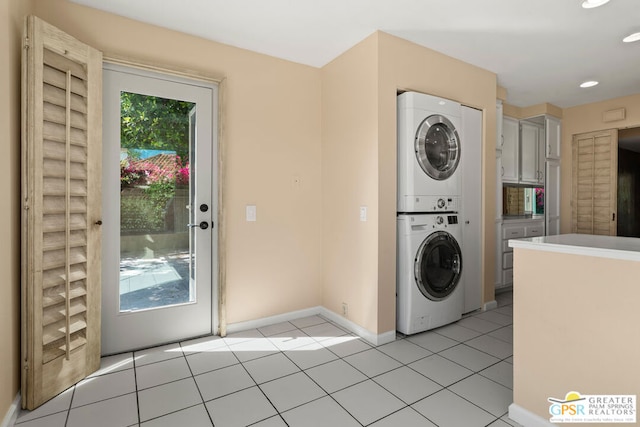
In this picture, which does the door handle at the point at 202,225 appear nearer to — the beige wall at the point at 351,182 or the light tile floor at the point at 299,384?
the light tile floor at the point at 299,384

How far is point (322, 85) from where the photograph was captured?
349 cm

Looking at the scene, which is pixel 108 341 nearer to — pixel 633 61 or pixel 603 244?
pixel 603 244

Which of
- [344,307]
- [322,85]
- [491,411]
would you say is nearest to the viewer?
[491,411]

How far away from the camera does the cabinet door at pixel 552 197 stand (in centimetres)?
486

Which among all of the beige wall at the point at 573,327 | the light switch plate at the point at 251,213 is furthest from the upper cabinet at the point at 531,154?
the light switch plate at the point at 251,213

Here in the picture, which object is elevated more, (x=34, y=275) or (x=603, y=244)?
(x=603, y=244)

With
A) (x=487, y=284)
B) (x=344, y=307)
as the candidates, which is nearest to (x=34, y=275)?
(x=344, y=307)

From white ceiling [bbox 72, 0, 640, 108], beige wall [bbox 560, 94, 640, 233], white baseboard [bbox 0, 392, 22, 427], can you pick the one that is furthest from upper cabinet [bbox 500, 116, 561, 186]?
white baseboard [bbox 0, 392, 22, 427]

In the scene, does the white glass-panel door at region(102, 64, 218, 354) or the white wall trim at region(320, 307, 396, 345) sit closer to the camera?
the white glass-panel door at region(102, 64, 218, 354)

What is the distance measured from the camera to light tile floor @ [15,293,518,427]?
5.95 ft

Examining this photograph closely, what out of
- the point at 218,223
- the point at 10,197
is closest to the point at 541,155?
the point at 218,223

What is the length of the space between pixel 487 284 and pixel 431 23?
2.70 metres

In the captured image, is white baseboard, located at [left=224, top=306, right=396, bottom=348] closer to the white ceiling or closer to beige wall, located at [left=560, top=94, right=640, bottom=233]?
the white ceiling

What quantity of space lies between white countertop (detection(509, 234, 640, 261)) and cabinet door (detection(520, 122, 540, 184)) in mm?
3098
